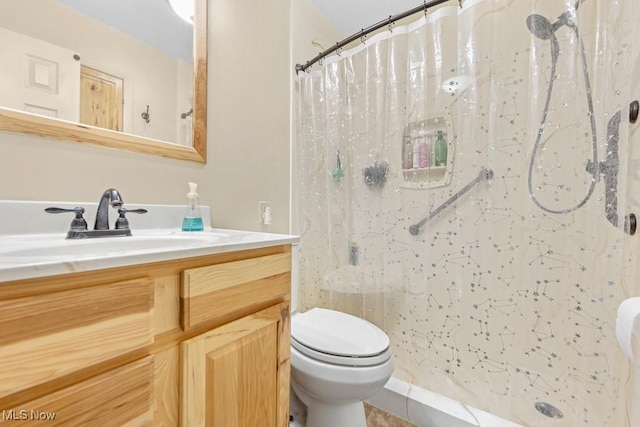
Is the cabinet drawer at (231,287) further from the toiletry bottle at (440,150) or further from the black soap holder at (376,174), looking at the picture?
the toiletry bottle at (440,150)

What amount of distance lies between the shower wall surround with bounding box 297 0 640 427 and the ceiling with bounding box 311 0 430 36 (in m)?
0.45

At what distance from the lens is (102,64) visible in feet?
2.91

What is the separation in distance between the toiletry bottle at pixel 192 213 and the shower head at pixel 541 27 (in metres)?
1.45

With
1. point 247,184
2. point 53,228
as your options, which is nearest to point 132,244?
point 53,228

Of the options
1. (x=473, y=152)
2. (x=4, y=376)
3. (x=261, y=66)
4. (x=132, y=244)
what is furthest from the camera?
(x=261, y=66)

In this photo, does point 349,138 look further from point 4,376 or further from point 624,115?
point 4,376

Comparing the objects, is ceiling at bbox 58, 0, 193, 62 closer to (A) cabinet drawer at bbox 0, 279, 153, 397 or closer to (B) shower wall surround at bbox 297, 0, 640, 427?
(B) shower wall surround at bbox 297, 0, 640, 427

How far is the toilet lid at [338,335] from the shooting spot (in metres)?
0.97

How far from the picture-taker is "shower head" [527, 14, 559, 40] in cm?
105

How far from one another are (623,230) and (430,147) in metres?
0.71

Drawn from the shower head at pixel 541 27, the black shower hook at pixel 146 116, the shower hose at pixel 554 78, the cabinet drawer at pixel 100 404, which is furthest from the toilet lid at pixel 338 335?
the shower head at pixel 541 27

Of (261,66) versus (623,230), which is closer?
(623,230)

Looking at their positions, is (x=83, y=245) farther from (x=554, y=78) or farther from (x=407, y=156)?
(x=554, y=78)

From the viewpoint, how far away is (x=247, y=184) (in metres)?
1.29
